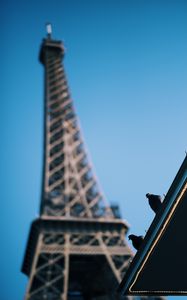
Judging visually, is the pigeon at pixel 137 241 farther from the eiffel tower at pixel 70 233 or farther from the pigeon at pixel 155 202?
the eiffel tower at pixel 70 233

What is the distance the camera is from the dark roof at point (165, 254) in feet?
14.6

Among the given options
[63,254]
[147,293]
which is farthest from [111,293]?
[147,293]

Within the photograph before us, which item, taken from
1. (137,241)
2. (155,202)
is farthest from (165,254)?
(155,202)

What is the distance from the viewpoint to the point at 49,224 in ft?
Answer: 95.2

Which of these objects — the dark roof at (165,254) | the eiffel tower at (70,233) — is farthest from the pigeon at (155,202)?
the eiffel tower at (70,233)

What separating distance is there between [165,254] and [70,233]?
961 inches

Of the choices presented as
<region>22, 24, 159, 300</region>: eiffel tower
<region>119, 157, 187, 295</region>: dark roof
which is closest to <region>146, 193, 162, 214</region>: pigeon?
<region>119, 157, 187, 295</region>: dark roof

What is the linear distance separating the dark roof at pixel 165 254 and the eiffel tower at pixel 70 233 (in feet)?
65.1

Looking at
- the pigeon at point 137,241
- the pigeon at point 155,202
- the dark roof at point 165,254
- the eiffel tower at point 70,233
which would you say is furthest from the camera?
the eiffel tower at point 70,233

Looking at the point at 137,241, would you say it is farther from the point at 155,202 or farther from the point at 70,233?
the point at 70,233

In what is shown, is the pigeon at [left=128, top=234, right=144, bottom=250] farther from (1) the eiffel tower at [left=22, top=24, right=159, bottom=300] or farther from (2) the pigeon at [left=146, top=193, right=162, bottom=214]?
(1) the eiffel tower at [left=22, top=24, right=159, bottom=300]

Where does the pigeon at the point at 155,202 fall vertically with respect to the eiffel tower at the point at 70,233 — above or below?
above

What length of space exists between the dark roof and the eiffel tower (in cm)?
1985

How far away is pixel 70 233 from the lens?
2892 centimetres
